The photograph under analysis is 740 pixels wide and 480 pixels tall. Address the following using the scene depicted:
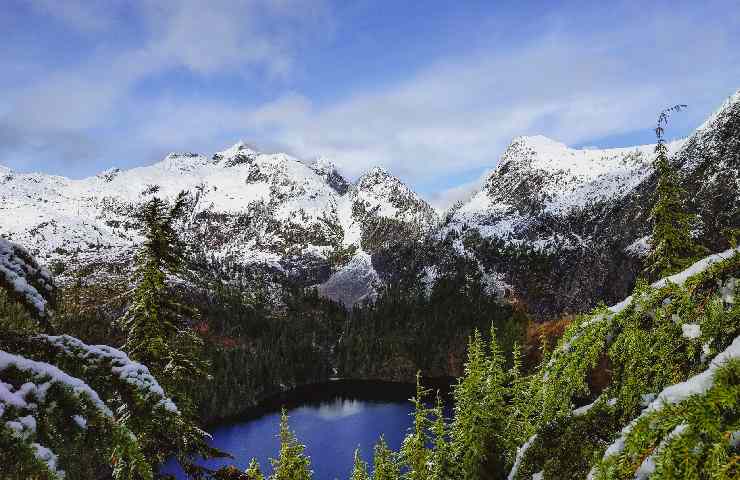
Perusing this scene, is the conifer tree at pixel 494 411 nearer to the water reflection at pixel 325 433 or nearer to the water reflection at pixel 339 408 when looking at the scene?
the water reflection at pixel 325 433

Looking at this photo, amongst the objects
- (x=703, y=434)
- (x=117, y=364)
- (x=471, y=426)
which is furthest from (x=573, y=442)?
(x=471, y=426)

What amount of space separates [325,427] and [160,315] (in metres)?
92.3

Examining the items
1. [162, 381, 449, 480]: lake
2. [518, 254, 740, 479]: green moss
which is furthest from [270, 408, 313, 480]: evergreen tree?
[162, 381, 449, 480]: lake

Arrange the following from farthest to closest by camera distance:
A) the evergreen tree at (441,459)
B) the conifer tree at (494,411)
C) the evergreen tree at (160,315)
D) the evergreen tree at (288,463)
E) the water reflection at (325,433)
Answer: the water reflection at (325,433) < the evergreen tree at (288,463) < the conifer tree at (494,411) < the evergreen tree at (441,459) < the evergreen tree at (160,315)

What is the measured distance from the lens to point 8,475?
1983mm

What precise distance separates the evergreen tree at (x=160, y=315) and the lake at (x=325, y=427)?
62588 mm

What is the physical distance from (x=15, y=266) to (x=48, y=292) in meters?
0.29

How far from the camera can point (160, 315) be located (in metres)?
16.6

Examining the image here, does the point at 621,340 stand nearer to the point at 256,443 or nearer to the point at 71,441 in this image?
the point at 71,441

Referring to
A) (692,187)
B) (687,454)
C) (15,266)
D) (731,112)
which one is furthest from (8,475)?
(731,112)

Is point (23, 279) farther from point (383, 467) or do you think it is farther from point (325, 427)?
point (325, 427)

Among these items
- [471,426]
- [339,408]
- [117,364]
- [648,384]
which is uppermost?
[117,364]

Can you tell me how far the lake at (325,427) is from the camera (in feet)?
265

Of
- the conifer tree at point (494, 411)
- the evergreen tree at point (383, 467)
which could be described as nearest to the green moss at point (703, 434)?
the conifer tree at point (494, 411)
